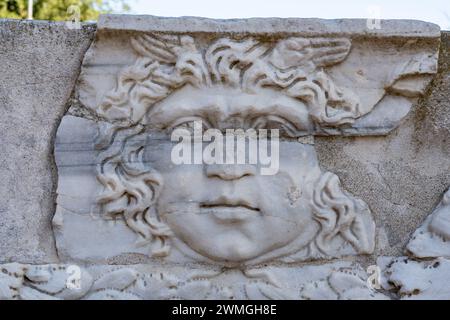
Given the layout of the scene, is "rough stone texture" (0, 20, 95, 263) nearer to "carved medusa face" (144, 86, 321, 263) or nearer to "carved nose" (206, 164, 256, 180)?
"carved medusa face" (144, 86, 321, 263)

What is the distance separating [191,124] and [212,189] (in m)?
0.23

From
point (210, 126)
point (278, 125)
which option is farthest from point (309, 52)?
point (210, 126)

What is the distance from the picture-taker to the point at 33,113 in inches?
103

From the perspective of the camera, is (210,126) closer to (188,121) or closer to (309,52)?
(188,121)

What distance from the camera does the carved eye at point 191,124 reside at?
8.41ft

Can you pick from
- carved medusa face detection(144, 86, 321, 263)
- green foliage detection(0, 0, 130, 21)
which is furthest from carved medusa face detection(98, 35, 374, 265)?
green foliage detection(0, 0, 130, 21)

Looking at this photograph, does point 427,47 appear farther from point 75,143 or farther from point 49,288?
point 49,288

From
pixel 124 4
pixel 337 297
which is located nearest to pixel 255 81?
pixel 337 297

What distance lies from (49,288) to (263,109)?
91 centimetres

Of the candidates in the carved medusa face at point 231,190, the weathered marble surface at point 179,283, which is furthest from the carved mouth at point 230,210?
the weathered marble surface at point 179,283

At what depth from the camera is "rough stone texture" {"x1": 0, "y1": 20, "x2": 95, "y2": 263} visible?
258 cm

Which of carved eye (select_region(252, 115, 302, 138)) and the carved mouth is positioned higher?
carved eye (select_region(252, 115, 302, 138))

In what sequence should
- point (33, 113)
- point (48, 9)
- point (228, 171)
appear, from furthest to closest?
point (48, 9)
point (33, 113)
point (228, 171)

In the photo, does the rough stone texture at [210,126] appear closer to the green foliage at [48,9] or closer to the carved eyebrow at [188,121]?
the carved eyebrow at [188,121]
